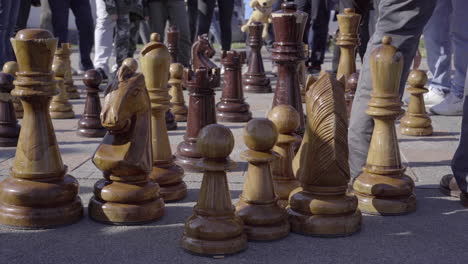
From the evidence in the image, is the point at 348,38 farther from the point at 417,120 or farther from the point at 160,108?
the point at 160,108

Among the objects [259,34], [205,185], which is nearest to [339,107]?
[205,185]

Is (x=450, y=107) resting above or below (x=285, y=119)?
below

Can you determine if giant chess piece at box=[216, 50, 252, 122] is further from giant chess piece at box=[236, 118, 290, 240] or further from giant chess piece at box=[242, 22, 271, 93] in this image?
giant chess piece at box=[236, 118, 290, 240]

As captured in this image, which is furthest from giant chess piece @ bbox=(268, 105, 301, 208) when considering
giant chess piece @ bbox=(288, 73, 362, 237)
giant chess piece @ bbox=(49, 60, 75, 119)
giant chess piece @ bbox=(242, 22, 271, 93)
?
giant chess piece @ bbox=(242, 22, 271, 93)

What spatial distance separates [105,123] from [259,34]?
3858 mm

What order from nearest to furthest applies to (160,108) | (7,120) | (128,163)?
(128,163) → (160,108) → (7,120)

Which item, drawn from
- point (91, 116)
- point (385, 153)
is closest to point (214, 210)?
point (385, 153)

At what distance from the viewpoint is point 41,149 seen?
2656mm

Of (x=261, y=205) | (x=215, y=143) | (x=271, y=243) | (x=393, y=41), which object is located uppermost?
(x=393, y=41)

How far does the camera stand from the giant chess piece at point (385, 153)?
281cm

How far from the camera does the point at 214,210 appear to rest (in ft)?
7.70

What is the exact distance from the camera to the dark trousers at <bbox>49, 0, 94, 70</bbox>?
7.23m

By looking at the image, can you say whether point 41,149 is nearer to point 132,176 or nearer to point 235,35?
point 132,176

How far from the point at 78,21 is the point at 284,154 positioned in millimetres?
5391
